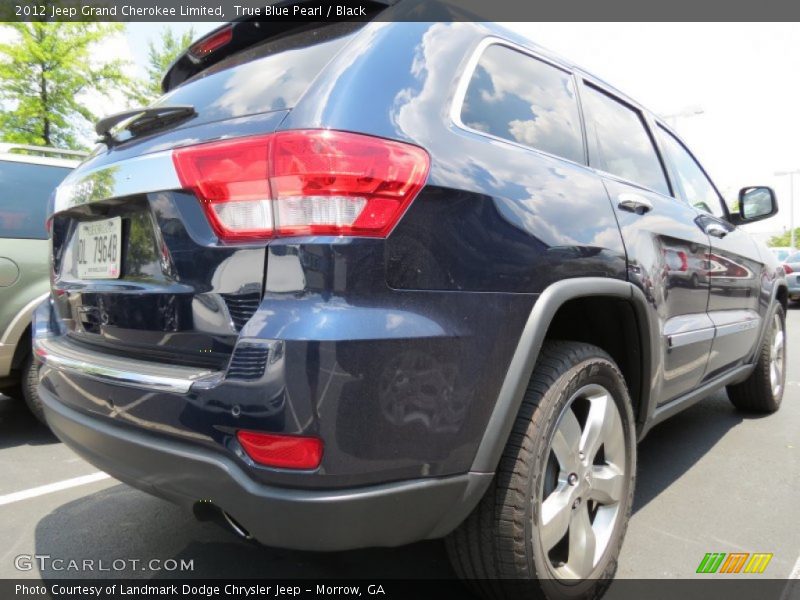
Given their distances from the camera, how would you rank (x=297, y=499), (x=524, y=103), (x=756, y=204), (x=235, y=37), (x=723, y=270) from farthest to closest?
(x=756, y=204) → (x=723, y=270) → (x=235, y=37) → (x=524, y=103) → (x=297, y=499)

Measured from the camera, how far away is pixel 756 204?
374 cm

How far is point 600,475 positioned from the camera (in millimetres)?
1862

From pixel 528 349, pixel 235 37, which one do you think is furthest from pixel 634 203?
pixel 235 37

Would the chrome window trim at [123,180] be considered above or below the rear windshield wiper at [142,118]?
below

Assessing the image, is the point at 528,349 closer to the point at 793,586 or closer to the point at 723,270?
the point at 793,586

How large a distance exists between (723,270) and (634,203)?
116cm

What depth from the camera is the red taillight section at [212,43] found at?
1979mm

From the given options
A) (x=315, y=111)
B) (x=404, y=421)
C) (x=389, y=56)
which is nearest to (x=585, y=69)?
(x=389, y=56)

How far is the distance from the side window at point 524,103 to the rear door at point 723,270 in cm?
111

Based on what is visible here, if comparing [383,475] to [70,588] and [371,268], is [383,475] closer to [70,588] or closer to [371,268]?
[371,268]

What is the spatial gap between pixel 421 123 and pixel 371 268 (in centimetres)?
41

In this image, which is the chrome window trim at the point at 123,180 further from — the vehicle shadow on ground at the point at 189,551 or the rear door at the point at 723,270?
the rear door at the point at 723,270

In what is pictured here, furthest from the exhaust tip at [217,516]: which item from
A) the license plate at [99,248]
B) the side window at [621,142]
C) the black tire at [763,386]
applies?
the black tire at [763,386]

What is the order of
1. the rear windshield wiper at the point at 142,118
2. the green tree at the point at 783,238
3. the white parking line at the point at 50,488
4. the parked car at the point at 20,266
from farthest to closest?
the green tree at the point at 783,238 < the parked car at the point at 20,266 < the white parking line at the point at 50,488 < the rear windshield wiper at the point at 142,118
